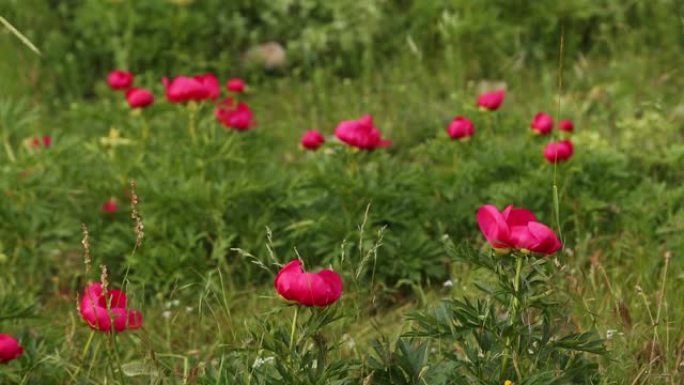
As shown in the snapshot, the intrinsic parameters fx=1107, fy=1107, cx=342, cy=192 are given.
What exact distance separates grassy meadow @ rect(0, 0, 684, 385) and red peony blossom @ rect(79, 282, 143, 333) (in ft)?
0.15

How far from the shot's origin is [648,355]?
8.89 ft

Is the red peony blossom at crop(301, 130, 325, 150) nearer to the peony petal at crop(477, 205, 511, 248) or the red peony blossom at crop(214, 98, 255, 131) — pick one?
the red peony blossom at crop(214, 98, 255, 131)

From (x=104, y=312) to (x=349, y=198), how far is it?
56.8 inches

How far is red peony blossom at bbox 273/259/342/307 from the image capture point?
6.54ft

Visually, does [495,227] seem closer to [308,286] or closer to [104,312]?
[308,286]

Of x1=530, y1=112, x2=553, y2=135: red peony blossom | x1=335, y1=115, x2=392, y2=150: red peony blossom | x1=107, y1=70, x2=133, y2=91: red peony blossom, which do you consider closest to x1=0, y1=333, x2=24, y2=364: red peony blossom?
x1=335, y1=115, x2=392, y2=150: red peony blossom

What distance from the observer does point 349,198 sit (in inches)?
141

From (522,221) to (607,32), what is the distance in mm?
4270

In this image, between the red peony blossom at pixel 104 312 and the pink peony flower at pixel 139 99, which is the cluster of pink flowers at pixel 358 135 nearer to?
the pink peony flower at pixel 139 99

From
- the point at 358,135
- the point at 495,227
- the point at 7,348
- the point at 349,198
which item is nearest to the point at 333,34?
the point at 349,198

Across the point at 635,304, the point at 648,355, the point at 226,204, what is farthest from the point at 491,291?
the point at 226,204

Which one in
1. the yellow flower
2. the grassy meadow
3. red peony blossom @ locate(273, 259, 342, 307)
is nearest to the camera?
red peony blossom @ locate(273, 259, 342, 307)

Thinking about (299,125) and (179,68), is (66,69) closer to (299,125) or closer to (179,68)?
(179,68)

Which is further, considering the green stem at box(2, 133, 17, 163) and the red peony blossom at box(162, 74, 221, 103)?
the green stem at box(2, 133, 17, 163)
